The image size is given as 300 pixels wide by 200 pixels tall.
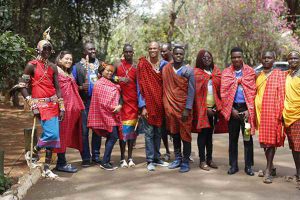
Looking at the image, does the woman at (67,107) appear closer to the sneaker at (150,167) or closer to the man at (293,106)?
the sneaker at (150,167)

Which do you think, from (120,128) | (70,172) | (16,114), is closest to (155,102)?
(120,128)

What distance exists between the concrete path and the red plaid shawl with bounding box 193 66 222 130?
2.53ft

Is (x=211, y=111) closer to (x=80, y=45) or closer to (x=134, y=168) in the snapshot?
(x=134, y=168)

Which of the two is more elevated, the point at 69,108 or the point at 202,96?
the point at 202,96

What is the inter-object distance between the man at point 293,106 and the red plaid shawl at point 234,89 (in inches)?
19.8

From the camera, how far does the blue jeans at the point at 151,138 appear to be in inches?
260

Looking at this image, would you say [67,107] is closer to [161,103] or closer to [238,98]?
[161,103]

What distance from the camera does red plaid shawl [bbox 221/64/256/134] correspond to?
19.9ft

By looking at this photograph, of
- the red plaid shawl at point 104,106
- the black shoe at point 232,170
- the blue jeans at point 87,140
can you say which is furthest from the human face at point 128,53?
the black shoe at point 232,170

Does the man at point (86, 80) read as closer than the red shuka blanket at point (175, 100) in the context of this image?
No

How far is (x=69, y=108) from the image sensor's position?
6465mm

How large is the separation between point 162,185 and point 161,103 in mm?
1424

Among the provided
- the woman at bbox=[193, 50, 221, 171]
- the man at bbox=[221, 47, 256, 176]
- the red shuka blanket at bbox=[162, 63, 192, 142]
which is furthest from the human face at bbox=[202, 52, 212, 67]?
the red shuka blanket at bbox=[162, 63, 192, 142]

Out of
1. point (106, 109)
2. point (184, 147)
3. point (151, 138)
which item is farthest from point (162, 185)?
point (106, 109)
